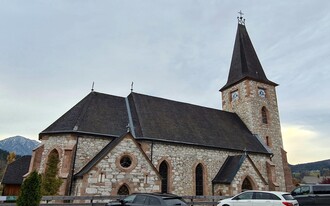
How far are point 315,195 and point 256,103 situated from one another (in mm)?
16276

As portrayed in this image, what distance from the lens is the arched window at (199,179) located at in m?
20.2

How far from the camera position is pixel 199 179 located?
20.6 meters

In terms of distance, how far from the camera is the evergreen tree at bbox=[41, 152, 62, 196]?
15602 mm

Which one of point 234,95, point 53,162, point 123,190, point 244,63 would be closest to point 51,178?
point 53,162

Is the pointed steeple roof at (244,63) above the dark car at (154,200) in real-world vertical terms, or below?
above

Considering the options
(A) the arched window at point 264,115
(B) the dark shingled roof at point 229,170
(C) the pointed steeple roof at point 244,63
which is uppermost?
(C) the pointed steeple roof at point 244,63

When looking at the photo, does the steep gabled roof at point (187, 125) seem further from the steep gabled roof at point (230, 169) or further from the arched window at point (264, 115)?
the arched window at point (264, 115)

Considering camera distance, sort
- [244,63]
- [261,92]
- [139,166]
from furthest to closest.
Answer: [244,63], [261,92], [139,166]

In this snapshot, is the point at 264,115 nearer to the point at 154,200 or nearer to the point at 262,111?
the point at 262,111

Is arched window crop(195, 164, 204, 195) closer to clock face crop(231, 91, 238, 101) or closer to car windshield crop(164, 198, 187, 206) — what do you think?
car windshield crop(164, 198, 187, 206)

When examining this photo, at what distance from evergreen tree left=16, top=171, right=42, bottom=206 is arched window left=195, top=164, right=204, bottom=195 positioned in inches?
503

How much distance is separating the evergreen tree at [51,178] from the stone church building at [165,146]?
32 centimetres

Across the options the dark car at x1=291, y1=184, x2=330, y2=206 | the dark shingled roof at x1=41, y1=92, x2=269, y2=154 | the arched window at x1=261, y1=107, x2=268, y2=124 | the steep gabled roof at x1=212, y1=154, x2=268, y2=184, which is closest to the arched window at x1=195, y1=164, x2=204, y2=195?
the steep gabled roof at x1=212, y1=154, x2=268, y2=184

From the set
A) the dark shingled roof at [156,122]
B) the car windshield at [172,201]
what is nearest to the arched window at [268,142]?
the dark shingled roof at [156,122]
